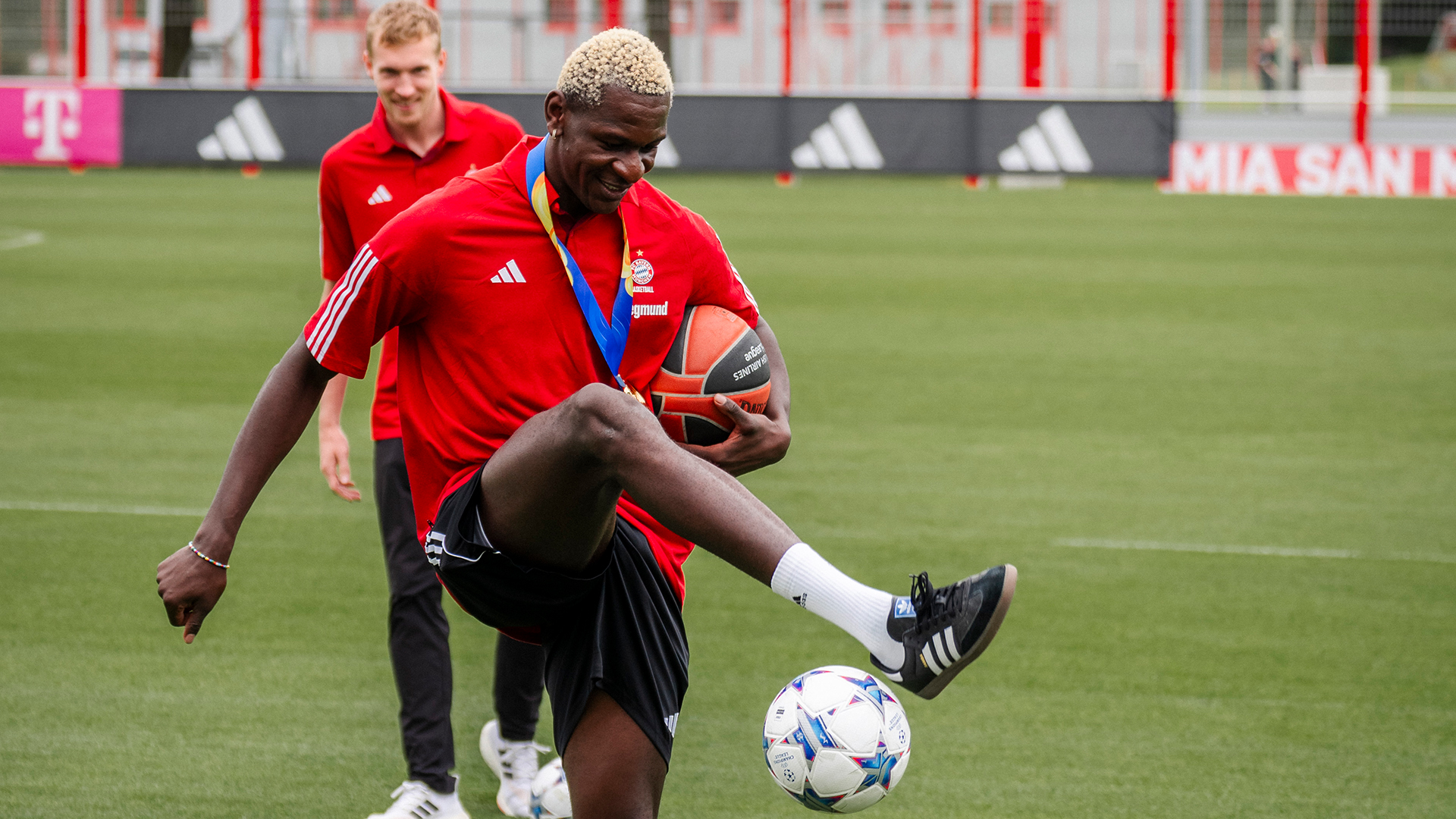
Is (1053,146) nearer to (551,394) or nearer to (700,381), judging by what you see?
(700,381)

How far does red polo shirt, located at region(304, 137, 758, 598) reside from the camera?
12.0 feet

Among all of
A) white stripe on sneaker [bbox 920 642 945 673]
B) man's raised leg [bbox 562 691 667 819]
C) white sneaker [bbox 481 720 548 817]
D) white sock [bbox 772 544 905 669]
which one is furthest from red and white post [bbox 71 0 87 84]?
white stripe on sneaker [bbox 920 642 945 673]

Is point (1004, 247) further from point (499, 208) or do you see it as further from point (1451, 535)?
point (499, 208)

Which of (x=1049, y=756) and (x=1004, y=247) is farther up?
(x=1004, y=247)

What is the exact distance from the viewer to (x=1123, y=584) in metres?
7.39

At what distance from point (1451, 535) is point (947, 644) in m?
5.84

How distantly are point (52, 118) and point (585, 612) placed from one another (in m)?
20.9

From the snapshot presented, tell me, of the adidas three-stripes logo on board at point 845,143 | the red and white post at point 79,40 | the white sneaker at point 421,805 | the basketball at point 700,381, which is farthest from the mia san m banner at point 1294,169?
the basketball at point 700,381

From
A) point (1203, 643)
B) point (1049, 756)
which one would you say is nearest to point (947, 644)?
point (1049, 756)

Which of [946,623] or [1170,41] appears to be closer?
[946,623]

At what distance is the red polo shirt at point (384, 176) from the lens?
504cm

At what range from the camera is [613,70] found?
352 centimetres

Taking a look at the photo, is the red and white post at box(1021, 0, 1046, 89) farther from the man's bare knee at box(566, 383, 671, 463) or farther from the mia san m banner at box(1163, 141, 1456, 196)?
the man's bare knee at box(566, 383, 671, 463)

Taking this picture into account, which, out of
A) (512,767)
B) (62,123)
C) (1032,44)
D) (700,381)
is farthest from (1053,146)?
(700,381)
